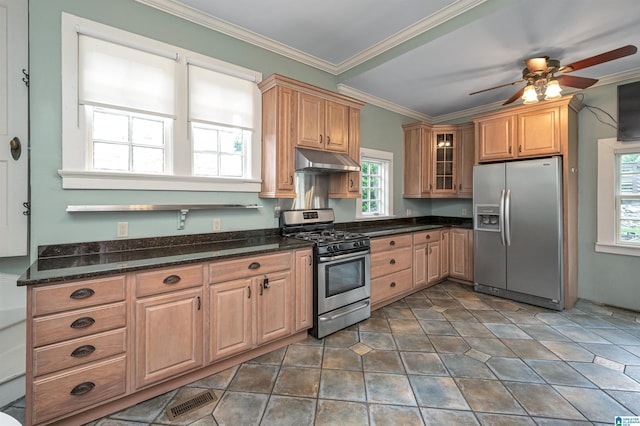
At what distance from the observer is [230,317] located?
221 cm

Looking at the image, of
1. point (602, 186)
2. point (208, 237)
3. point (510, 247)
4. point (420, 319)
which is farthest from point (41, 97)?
point (602, 186)

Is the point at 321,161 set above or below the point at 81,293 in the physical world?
above

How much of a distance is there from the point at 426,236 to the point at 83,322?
12.7ft

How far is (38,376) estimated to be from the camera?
1.52 metres

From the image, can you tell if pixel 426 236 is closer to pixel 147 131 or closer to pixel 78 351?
pixel 147 131

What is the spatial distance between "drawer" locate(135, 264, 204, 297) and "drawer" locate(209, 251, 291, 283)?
0.35ft

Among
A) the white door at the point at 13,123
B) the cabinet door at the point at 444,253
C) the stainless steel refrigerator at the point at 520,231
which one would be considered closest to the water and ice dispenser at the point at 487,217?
the stainless steel refrigerator at the point at 520,231

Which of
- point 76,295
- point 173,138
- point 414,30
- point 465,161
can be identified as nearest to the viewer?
point 76,295

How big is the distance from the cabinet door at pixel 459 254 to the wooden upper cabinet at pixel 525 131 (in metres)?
1.17

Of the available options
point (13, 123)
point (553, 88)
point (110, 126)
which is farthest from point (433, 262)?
point (13, 123)

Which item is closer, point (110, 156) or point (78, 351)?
point (78, 351)

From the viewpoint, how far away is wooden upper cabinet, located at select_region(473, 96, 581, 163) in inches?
133

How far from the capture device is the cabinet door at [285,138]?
2857mm

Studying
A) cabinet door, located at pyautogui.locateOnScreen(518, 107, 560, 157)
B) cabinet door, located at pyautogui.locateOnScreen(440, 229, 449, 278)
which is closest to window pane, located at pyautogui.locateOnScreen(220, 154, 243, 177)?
cabinet door, located at pyautogui.locateOnScreen(440, 229, 449, 278)
